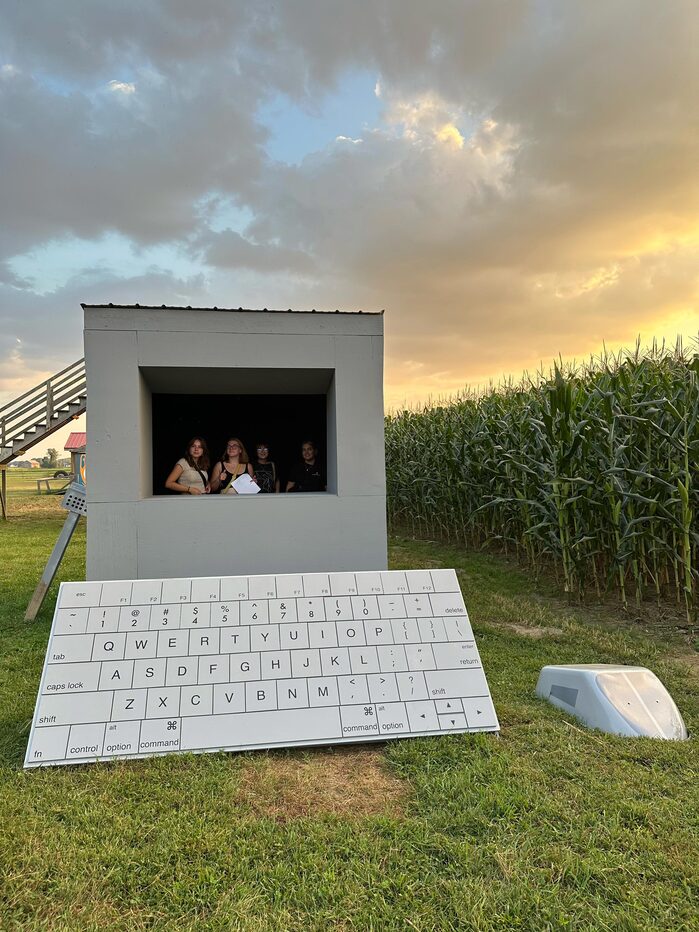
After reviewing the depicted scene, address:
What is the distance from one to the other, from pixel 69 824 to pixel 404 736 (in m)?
1.39

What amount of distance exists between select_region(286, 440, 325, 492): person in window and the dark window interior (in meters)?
0.23

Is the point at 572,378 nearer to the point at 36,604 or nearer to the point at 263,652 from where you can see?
the point at 263,652

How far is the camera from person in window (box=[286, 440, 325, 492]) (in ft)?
20.6

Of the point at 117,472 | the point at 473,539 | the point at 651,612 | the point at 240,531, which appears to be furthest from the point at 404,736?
the point at 473,539

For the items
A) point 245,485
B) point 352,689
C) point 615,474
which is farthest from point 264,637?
point 615,474

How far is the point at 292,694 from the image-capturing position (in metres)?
2.81

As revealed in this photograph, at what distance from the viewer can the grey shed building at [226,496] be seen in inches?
175

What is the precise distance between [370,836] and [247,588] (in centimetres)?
136

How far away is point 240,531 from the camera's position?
179 inches

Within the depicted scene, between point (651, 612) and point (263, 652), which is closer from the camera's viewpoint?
point (263, 652)

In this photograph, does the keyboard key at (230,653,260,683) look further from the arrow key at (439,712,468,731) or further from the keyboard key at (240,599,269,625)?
the arrow key at (439,712,468,731)

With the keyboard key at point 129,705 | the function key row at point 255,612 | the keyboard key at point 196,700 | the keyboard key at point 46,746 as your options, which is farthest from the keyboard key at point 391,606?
the keyboard key at point 46,746

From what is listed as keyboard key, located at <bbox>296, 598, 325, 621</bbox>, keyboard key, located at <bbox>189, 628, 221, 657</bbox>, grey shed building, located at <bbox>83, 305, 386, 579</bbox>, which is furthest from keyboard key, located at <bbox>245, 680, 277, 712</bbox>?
grey shed building, located at <bbox>83, 305, 386, 579</bbox>

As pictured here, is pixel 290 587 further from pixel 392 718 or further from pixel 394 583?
pixel 392 718
